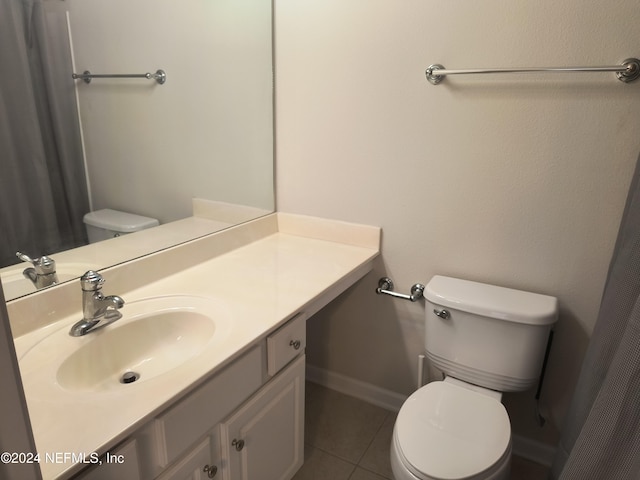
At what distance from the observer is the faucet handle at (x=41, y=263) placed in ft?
3.90

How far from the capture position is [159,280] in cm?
150

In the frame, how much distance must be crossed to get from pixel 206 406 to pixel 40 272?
63cm

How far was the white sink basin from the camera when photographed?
3.43ft

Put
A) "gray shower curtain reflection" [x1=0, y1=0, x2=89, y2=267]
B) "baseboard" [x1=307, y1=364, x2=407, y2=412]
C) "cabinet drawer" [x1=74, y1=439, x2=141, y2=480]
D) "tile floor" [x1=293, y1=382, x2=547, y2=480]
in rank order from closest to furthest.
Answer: "cabinet drawer" [x1=74, y1=439, x2=141, y2=480], "gray shower curtain reflection" [x1=0, y1=0, x2=89, y2=267], "tile floor" [x1=293, y1=382, x2=547, y2=480], "baseboard" [x1=307, y1=364, x2=407, y2=412]

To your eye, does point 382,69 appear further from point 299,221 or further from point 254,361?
point 254,361

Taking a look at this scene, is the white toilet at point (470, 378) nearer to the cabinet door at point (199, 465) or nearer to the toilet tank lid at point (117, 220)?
the cabinet door at point (199, 465)

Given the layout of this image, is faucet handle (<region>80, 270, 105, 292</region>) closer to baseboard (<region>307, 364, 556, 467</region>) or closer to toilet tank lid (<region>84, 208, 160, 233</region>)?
toilet tank lid (<region>84, 208, 160, 233</region>)

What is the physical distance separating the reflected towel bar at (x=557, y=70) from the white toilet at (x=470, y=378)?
0.74m

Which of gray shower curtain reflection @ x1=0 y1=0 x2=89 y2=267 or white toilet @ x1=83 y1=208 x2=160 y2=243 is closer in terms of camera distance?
gray shower curtain reflection @ x1=0 y1=0 x2=89 y2=267

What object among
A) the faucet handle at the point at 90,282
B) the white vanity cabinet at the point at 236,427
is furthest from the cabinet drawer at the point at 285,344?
the faucet handle at the point at 90,282

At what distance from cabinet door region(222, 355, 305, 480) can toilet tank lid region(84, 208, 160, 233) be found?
749mm

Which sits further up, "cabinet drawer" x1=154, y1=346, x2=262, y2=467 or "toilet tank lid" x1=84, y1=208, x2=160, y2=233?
"toilet tank lid" x1=84, y1=208, x2=160, y2=233

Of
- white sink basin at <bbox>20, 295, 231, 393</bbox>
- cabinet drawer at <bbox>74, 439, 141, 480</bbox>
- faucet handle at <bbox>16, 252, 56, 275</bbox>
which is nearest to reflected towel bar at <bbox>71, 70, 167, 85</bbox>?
faucet handle at <bbox>16, 252, 56, 275</bbox>

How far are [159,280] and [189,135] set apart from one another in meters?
0.62
